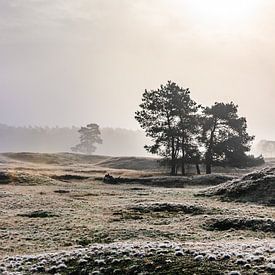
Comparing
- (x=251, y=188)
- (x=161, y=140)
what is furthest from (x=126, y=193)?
(x=161, y=140)

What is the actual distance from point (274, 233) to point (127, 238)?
10705mm

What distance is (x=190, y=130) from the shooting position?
82.1m

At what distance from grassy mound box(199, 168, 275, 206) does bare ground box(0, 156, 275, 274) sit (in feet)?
7.79

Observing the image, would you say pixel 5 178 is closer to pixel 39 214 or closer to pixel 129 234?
pixel 39 214

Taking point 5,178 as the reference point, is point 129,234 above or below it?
below

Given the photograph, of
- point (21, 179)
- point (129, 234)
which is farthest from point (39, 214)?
point (21, 179)

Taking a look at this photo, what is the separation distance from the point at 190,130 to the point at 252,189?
35812 millimetres

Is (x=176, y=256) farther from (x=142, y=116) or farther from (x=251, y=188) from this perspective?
(x=142, y=116)

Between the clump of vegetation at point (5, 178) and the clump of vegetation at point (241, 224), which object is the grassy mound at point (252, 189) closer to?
the clump of vegetation at point (241, 224)

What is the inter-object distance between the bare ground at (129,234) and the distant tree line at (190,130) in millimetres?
28859

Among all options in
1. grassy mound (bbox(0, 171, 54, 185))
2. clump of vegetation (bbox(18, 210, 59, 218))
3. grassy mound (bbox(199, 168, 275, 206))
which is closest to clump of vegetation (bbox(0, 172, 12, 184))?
grassy mound (bbox(0, 171, 54, 185))

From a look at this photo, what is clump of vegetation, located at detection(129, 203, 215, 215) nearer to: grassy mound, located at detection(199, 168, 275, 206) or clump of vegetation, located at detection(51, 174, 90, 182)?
grassy mound, located at detection(199, 168, 275, 206)

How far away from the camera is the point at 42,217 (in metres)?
37.4

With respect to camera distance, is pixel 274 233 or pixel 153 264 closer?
pixel 153 264
